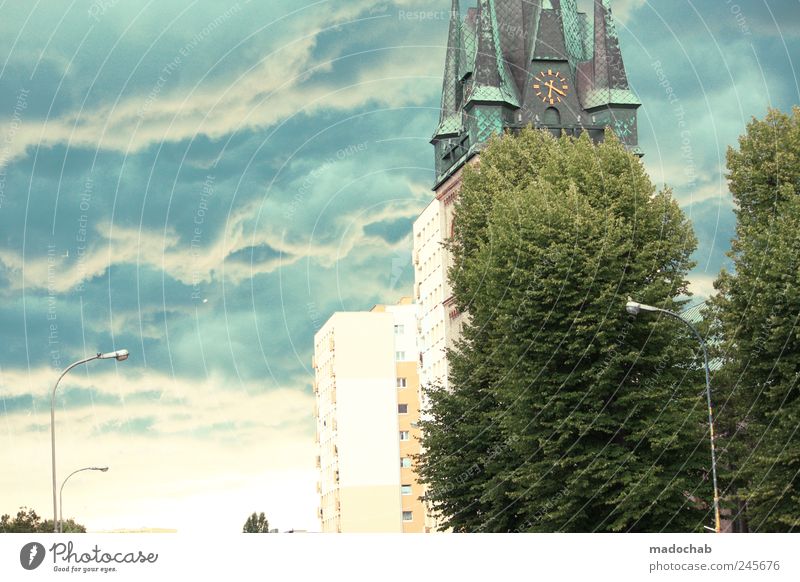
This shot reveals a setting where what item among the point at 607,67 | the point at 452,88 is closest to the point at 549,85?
the point at 607,67

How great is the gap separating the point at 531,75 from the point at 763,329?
239 feet

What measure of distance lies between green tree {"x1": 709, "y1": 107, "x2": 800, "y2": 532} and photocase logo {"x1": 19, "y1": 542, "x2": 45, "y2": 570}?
30.9 meters

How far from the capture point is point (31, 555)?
30188 millimetres

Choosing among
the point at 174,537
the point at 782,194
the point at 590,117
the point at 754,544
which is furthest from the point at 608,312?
the point at 590,117

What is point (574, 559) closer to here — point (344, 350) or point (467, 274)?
point (467, 274)

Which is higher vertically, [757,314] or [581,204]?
[581,204]

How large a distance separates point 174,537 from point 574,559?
904 cm

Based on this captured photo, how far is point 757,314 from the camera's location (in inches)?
2119

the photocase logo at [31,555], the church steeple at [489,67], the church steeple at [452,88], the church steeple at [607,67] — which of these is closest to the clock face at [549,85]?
the church steeple at [489,67]

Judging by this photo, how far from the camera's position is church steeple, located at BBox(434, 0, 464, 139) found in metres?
127

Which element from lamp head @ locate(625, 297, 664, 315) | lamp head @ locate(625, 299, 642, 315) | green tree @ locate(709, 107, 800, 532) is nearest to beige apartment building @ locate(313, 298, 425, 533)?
green tree @ locate(709, 107, 800, 532)

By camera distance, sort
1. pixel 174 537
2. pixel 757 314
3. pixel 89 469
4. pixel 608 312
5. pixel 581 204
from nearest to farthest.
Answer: pixel 174 537 → pixel 757 314 → pixel 608 312 → pixel 581 204 → pixel 89 469

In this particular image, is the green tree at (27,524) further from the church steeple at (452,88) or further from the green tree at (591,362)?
the green tree at (591,362)

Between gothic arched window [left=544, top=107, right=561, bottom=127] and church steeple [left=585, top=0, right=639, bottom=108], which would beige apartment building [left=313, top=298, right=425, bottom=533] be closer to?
gothic arched window [left=544, top=107, right=561, bottom=127]
